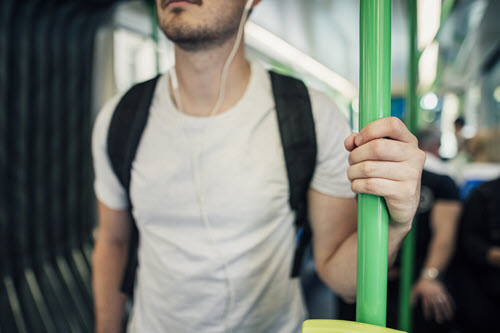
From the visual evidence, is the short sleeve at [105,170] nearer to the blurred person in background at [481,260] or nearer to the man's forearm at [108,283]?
the man's forearm at [108,283]

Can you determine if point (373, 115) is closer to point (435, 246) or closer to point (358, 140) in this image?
point (358, 140)

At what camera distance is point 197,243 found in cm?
98

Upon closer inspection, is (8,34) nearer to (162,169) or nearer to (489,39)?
(162,169)

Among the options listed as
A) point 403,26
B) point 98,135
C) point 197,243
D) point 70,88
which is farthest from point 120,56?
point 403,26

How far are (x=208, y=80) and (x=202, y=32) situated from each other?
144 mm

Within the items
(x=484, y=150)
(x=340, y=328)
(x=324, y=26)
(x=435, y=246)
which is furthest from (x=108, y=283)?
(x=484, y=150)

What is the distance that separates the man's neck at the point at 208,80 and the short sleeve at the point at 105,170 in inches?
9.6

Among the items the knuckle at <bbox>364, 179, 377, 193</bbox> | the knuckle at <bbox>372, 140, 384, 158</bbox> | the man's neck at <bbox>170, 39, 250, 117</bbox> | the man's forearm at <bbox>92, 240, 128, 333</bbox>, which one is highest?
the man's neck at <bbox>170, 39, 250, 117</bbox>

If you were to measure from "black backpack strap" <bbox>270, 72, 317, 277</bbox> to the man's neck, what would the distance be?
4.9 inches

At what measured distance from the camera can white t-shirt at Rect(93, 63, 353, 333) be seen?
37.5 inches

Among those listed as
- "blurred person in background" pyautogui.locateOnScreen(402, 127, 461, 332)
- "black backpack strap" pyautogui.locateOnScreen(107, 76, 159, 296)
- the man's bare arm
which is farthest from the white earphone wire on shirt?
"blurred person in background" pyautogui.locateOnScreen(402, 127, 461, 332)

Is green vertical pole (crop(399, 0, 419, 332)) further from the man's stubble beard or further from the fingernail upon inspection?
the fingernail

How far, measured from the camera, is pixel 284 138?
95 cm

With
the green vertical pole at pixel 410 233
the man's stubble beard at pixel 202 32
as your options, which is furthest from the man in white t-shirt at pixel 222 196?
the green vertical pole at pixel 410 233
